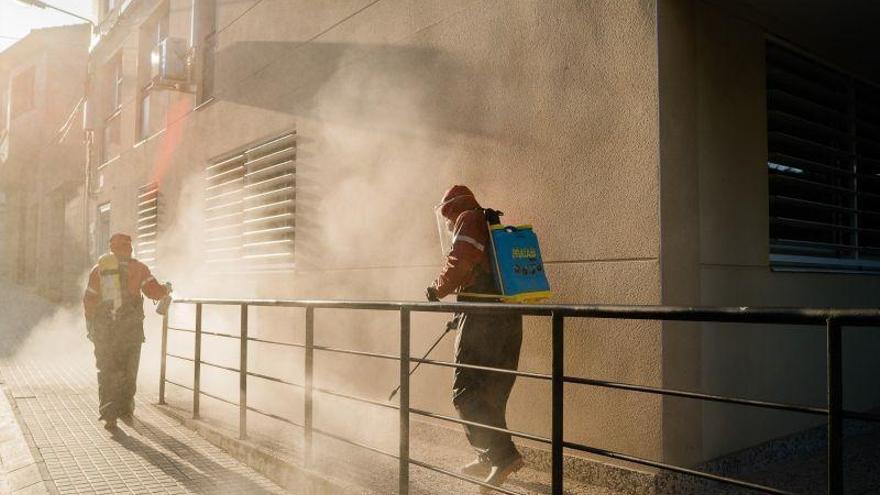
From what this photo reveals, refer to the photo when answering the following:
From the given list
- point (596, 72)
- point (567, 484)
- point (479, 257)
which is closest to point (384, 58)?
point (596, 72)

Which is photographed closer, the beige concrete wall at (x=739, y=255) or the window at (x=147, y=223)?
the beige concrete wall at (x=739, y=255)

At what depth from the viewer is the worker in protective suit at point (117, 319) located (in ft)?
21.9

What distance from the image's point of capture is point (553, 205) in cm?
492

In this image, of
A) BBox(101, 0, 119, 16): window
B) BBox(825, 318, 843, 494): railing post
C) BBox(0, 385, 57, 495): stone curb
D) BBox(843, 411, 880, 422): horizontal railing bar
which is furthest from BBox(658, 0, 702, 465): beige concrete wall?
BBox(101, 0, 119, 16): window

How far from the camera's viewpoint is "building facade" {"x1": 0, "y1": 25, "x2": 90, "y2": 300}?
73.3 ft

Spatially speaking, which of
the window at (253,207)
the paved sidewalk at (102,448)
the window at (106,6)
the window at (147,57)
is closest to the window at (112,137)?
the window at (147,57)

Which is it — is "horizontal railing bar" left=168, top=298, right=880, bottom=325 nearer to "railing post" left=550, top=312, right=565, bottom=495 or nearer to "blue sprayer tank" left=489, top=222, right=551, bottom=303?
"railing post" left=550, top=312, right=565, bottom=495

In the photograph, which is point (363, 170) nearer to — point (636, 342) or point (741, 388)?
point (636, 342)

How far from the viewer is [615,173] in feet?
14.7

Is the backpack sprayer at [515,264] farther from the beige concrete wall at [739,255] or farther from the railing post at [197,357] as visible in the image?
the railing post at [197,357]

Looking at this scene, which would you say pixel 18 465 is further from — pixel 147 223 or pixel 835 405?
pixel 147 223

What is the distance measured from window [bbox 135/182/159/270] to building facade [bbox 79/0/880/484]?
16.2 ft

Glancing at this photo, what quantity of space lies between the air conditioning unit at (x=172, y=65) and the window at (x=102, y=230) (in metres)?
5.83

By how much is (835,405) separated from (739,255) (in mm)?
2920
